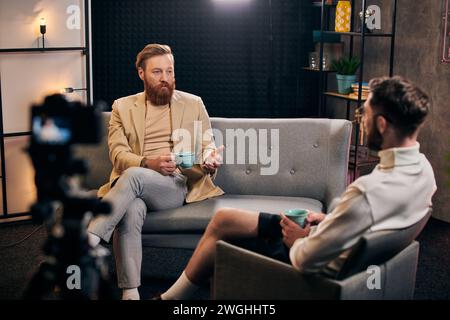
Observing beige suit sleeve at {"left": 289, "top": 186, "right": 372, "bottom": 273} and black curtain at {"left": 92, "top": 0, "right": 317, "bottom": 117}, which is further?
black curtain at {"left": 92, "top": 0, "right": 317, "bottom": 117}

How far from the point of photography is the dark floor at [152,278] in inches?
157

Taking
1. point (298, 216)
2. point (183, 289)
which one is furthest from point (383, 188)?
point (183, 289)

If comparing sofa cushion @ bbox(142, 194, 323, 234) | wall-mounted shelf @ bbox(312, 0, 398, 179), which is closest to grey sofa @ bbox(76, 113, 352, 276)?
sofa cushion @ bbox(142, 194, 323, 234)

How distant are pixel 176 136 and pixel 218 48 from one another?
1931mm

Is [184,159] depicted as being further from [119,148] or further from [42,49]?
[42,49]

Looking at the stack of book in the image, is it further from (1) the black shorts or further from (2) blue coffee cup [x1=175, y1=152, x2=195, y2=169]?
(1) the black shorts

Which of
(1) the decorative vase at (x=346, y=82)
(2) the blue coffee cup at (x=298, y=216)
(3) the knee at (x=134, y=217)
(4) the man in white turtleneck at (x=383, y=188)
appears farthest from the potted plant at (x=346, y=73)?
(4) the man in white turtleneck at (x=383, y=188)

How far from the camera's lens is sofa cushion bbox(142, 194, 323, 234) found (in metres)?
3.91

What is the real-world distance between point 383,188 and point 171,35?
3.70 m

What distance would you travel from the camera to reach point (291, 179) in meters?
4.28

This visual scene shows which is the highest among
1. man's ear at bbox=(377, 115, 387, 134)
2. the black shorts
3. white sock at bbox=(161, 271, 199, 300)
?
man's ear at bbox=(377, 115, 387, 134)

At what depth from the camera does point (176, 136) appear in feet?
14.1

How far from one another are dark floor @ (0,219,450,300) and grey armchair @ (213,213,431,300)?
100 centimetres
